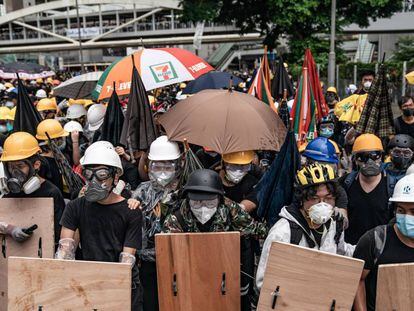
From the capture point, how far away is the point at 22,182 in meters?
3.78

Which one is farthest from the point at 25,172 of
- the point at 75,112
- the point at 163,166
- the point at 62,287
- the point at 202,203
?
the point at 75,112

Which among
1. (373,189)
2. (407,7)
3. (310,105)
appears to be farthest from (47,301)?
(407,7)

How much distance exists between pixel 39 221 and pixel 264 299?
1791 millimetres

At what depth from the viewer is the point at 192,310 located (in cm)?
309

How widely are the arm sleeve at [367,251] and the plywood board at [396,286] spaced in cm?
21

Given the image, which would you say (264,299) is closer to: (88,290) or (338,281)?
(338,281)

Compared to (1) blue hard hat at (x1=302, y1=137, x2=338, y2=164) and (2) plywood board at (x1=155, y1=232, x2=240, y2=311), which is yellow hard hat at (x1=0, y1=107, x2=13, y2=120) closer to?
(1) blue hard hat at (x1=302, y1=137, x2=338, y2=164)

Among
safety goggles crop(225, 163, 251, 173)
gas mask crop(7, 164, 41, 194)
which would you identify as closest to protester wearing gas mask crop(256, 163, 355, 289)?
safety goggles crop(225, 163, 251, 173)

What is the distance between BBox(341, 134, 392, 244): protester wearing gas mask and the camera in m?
4.01

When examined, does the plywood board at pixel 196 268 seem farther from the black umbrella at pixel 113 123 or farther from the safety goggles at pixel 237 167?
the black umbrella at pixel 113 123

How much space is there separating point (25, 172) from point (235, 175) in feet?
5.78

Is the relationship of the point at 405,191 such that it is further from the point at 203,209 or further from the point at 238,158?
the point at 238,158

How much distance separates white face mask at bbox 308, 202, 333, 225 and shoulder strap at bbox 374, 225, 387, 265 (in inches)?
16.9

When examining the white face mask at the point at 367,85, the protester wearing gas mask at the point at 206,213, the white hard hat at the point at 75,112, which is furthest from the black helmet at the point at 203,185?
the white face mask at the point at 367,85
